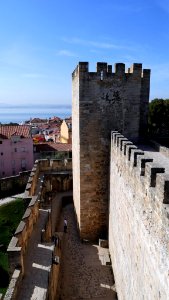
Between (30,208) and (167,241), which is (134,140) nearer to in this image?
(30,208)

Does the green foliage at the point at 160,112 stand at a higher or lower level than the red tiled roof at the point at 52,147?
higher

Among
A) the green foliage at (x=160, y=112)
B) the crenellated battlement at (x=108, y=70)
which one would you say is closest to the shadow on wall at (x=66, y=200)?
the crenellated battlement at (x=108, y=70)

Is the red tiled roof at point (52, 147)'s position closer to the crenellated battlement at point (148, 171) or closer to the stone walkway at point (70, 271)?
the stone walkway at point (70, 271)

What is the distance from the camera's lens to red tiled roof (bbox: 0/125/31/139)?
2744 cm

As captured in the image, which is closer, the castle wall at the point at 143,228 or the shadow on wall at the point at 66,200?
the castle wall at the point at 143,228

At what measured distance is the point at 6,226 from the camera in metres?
14.3

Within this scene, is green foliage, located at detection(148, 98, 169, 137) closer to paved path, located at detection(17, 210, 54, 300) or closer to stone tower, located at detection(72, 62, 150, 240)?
stone tower, located at detection(72, 62, 150, 240)

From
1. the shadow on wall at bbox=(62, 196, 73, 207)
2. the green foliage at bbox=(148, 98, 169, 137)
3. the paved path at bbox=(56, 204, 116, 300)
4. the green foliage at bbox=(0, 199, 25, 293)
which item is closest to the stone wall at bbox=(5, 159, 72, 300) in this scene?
the paved path at bbox=(56, 204, 116, 300)

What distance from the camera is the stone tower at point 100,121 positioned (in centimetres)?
1248

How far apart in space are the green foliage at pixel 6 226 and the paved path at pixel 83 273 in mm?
2154

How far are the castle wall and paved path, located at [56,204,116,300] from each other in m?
1.67

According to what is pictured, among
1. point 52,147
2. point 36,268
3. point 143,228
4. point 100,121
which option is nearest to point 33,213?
point 36,268

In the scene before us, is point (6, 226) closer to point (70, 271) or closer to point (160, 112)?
point (70, 271)

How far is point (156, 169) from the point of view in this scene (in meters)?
5.34
